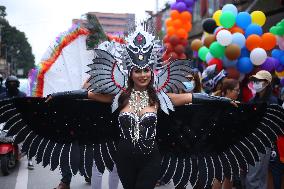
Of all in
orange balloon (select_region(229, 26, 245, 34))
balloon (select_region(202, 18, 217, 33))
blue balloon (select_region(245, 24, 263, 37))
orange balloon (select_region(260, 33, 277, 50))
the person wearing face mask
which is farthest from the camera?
balloon (select_region(202, 18, 217, 33))

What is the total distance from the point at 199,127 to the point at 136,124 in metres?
0.75

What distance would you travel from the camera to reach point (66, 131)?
4180mm

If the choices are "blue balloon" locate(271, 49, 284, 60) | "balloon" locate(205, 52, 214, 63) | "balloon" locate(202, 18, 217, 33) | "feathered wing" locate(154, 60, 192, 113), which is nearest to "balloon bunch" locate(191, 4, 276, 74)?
"blue balloon" locate(271, 49, 284, 60)

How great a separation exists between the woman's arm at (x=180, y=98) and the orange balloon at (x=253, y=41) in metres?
5.39

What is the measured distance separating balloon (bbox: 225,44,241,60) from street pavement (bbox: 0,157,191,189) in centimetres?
368

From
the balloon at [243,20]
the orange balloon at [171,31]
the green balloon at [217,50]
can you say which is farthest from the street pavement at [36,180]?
the orange balloon at [171,31]

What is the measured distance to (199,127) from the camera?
414 centimetres

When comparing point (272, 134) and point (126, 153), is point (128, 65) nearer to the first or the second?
point (126, 153)

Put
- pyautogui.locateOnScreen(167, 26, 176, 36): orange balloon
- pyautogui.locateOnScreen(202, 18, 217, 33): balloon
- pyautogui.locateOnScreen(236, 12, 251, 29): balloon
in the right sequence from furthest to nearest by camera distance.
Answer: pyautogui.locateOnScreen(167, 26, 176, 36): orange balloon < pyautogui.locateOnScreen(202, 18, 217, 33): balloon < pyautogui.locateOnScreen(236, 12, 251, 29): balloon

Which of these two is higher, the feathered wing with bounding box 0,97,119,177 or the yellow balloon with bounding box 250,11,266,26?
the yellow balloon with bounding box 250,11,266,26

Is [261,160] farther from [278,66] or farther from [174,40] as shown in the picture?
[174,40]

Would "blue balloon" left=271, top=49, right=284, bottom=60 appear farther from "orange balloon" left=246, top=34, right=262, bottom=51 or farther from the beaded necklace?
the beaded necklace

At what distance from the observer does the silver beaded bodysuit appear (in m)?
3.68

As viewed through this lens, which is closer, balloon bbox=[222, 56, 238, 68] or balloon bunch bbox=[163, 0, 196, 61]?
balloon bbox=[222, 56, 238, 68]
